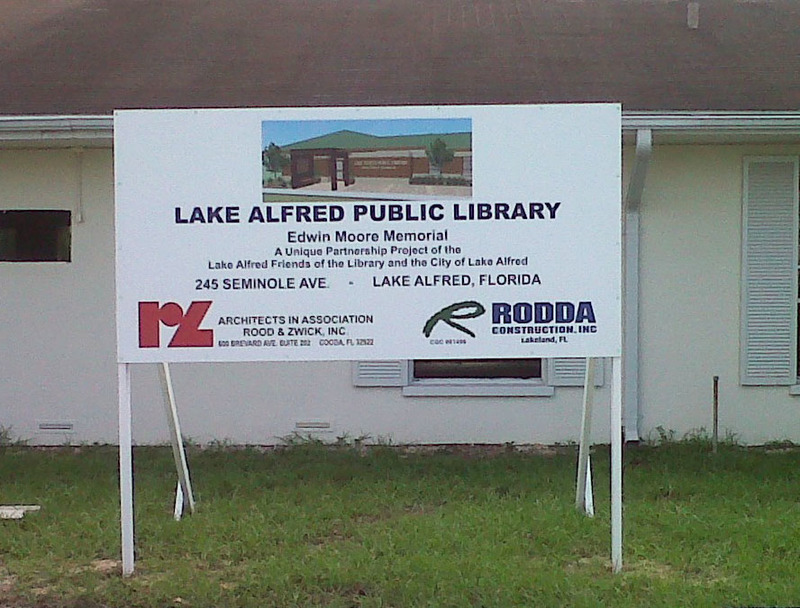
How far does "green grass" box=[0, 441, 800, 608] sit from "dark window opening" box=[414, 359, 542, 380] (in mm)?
803

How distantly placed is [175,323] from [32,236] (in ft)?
13.0

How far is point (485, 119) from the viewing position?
541 centimetres

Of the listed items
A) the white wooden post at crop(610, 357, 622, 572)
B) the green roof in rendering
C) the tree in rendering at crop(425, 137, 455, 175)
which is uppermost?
the green roof in rendering

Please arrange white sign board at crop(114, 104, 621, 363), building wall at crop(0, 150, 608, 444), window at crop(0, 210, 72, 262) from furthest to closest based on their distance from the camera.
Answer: window at crop(0, 210, 72, 262) → building wall at crop(0, 150, 608, 444) → white sign board at crop(114, 104, 621, 363)

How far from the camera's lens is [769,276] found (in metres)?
8.63

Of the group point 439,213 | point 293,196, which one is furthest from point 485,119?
point 293,196

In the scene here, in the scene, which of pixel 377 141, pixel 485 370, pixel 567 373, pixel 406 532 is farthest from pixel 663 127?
pixel 406 532

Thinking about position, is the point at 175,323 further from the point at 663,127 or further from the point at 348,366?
the point at 663,127

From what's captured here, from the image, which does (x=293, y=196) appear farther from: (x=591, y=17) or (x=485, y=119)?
(x=591, y=17)

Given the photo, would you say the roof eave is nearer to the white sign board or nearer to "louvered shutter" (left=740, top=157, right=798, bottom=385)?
"louvered shutter" (left=740, top=157, right=798, bottom=385)

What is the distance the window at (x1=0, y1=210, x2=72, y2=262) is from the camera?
886cm

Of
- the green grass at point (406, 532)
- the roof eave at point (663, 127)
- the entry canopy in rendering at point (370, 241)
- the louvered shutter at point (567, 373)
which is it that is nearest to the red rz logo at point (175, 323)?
the entry canopy in rendering at point (370, 241)

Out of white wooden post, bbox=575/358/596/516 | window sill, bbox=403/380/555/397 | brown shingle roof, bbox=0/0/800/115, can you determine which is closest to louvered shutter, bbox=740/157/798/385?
brown shingle roof, bbox=0/0/800/115

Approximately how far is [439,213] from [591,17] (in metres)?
6.49
